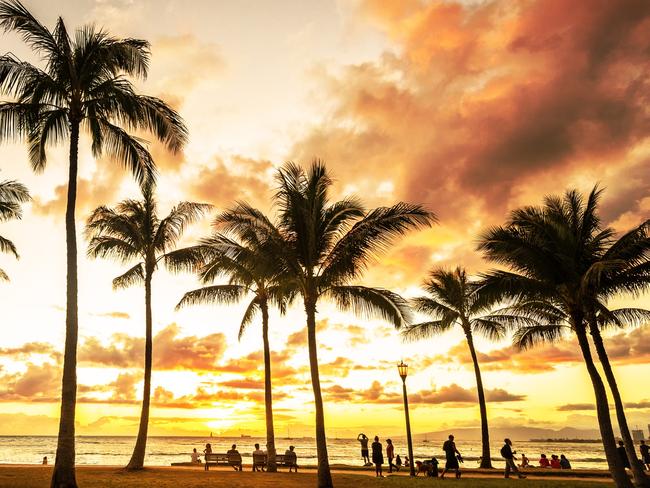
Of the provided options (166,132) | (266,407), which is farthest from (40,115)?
(266,407)

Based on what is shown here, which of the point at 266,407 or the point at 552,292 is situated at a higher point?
the point at 552,292

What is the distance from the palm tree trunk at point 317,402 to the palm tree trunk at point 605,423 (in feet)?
28.9

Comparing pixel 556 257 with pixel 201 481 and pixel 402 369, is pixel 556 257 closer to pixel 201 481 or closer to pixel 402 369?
pixel 402 369

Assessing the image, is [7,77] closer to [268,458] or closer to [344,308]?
[344,308]

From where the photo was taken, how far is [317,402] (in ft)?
56.3

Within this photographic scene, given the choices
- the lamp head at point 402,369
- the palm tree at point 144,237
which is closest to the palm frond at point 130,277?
the palm tree at point 144,237

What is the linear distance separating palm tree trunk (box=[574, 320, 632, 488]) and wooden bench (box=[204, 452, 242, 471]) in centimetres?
1534

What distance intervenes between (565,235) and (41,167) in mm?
17808

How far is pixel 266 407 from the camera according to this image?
2517 centimetres

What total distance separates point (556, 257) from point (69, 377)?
15.8m

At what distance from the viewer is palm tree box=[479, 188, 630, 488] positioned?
18078 mm

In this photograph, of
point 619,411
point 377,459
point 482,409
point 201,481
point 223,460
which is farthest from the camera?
point 482,409

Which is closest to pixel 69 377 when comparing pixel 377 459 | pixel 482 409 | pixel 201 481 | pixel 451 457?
pixel 201 481

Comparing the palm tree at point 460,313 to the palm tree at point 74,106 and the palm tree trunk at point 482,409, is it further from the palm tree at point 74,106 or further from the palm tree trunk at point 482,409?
the palm tree at point 74,106
